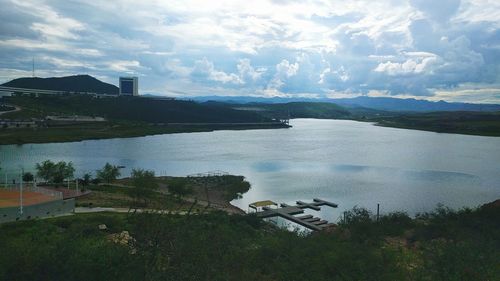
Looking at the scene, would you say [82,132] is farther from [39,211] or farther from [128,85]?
[128,85]

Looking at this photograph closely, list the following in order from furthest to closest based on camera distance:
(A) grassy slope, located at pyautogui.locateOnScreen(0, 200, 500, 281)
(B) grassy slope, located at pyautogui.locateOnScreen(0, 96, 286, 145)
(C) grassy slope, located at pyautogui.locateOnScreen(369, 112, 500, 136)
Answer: (C) grassy slope, located at pyautogui.locateOnScreen(369, 112, 500, 136)
(B) grassy slope, located at pyautogui.locateOnScreen(0, 96, 286, 145)
(A) grassy slope, located at pyautogui.locateOnScreen(0, 200, 500, 281)

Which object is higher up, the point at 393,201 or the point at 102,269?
the point at 102,269

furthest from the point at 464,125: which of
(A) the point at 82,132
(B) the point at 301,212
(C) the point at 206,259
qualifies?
(C) the point at 206,259

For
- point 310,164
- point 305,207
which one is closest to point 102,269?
point 305,207

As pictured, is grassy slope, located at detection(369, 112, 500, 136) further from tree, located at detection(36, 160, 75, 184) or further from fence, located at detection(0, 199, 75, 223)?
fence, located at detection(0, 199, 75, 223)

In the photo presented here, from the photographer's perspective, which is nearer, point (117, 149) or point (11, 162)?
point (11, 162)

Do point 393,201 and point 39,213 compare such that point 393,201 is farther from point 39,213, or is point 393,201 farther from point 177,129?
point 177,129

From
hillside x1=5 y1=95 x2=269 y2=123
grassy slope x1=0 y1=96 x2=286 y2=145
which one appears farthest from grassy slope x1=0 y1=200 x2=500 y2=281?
hillside x1=5 y1=95 x2=269 y2=123

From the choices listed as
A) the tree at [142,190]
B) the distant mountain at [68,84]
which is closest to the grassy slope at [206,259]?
the tree at [142,190]
